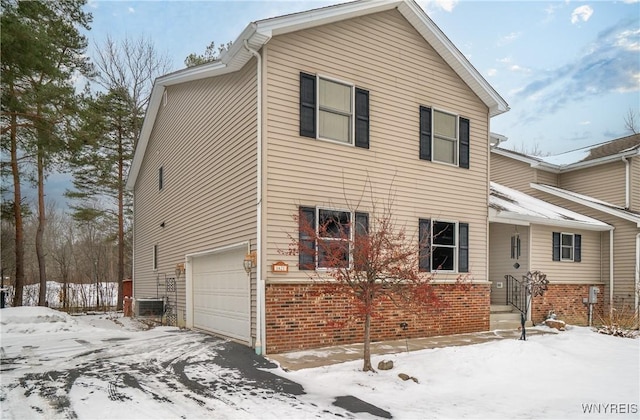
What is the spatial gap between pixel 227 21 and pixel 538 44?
14094 millimetres

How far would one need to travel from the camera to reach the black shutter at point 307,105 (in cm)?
920

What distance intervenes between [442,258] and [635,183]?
1129 cm

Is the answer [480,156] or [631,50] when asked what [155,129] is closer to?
[480,156]

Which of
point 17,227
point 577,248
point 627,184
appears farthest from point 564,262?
point 17,227

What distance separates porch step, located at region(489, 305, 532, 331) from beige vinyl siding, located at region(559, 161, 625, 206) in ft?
26.8

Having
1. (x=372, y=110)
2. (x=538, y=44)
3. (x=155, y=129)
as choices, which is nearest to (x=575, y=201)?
(x=538, y=44)

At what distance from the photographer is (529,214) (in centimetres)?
1321

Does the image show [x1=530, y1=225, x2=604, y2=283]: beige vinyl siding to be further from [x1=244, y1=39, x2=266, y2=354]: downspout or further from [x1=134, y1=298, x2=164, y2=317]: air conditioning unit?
[x1=134, y1=298, x2=164, y2=317]: air conditioning unit

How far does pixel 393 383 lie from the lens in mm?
6508

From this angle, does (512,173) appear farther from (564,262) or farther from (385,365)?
(385,365)

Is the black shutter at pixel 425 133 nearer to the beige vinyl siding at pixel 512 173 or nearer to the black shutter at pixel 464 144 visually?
the black shutter at pixel 464 144

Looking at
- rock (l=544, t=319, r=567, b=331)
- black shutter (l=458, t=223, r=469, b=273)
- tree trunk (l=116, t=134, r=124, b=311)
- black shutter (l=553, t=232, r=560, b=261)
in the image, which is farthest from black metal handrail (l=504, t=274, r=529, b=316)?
tree trunk (l=116, t=134, r=124, b=311)

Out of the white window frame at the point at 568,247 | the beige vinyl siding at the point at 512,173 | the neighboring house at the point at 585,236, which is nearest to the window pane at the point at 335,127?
the neighboring house at the point at 585,236

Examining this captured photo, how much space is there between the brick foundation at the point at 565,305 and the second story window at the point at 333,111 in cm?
783
